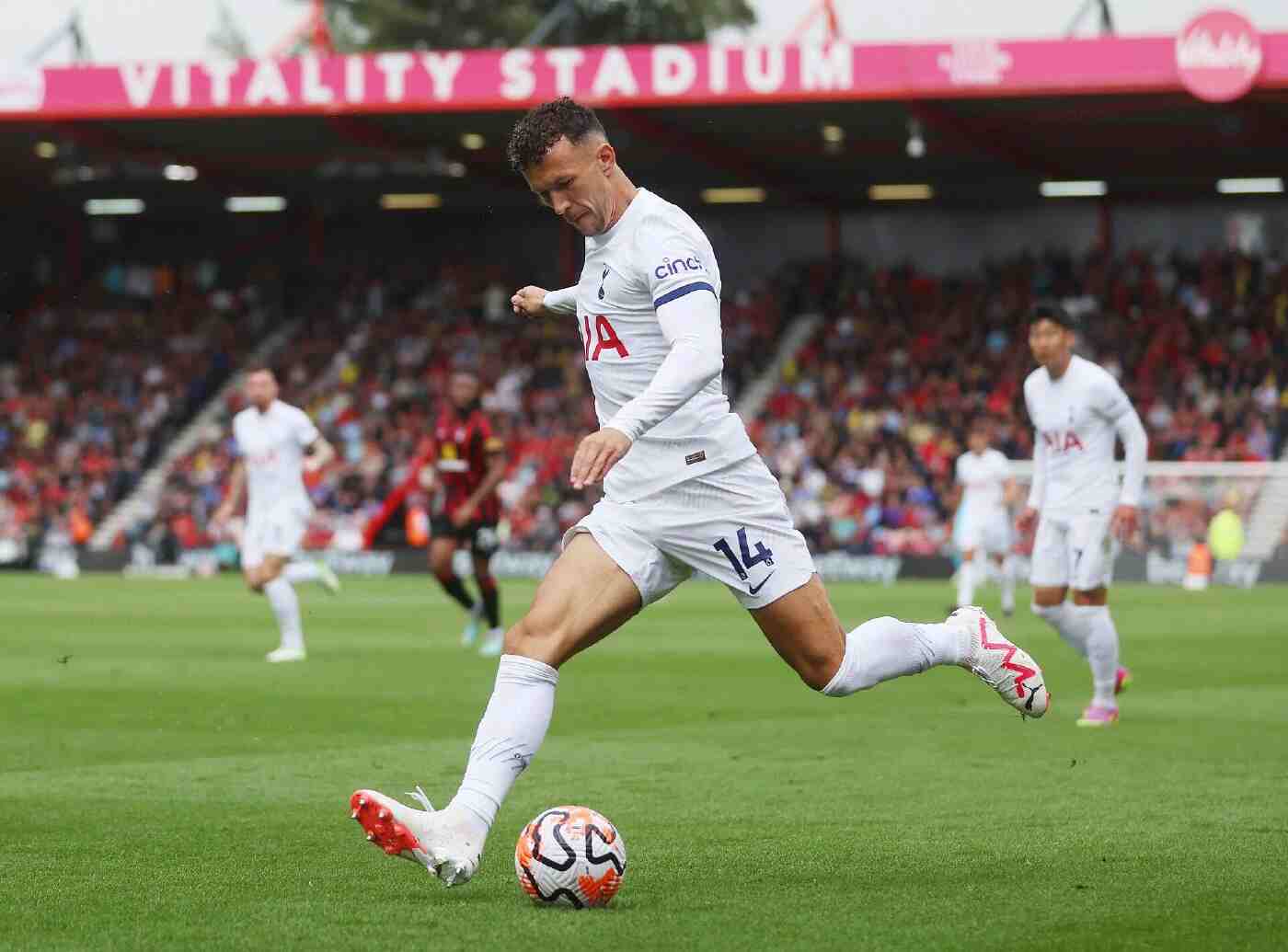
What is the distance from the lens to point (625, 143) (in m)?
38.9

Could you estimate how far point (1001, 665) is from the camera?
725 centimetres

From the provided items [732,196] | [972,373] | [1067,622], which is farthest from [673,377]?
[732,196]

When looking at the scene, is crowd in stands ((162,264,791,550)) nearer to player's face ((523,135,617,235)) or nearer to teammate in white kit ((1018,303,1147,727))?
teammate in white kit ((1018,303,1147,727))

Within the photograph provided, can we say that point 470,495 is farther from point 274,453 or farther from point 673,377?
point 673,377

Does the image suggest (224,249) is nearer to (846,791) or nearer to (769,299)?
(769,299)

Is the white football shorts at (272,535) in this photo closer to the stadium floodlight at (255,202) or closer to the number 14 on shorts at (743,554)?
the number 14 on shorts at (743,554)

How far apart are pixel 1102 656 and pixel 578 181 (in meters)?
6.33

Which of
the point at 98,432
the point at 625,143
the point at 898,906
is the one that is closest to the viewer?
the point at 898,906

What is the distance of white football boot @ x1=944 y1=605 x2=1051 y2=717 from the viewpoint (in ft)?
23.7

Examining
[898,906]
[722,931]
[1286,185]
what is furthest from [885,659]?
[1286,185]

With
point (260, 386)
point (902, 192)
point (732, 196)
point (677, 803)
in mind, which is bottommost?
point (677, 803)

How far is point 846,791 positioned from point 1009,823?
113cm

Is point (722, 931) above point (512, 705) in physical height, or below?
below

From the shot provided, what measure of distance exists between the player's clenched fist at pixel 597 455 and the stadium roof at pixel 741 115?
27.3m
